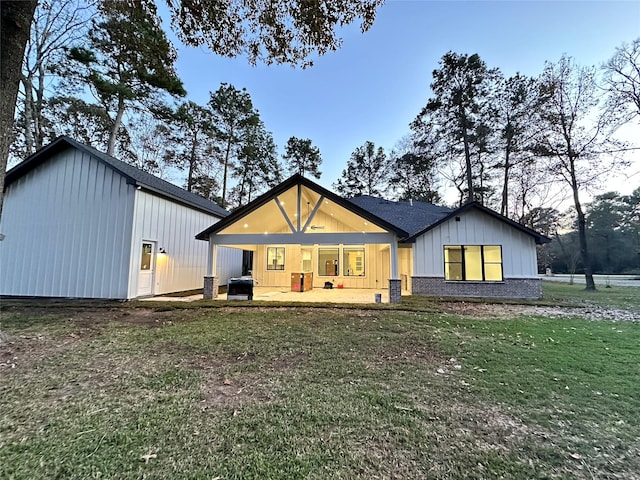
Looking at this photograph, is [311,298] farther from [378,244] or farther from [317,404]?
[317,404]

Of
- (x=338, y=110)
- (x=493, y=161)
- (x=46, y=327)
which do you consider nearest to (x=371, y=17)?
(x=46, y=327)

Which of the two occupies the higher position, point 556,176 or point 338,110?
point 338,110

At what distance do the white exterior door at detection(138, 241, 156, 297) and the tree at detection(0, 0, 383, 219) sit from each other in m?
6.61

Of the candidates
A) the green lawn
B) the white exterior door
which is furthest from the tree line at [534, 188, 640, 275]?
the white exterior door

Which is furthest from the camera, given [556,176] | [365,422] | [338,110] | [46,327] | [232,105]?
[232,105]

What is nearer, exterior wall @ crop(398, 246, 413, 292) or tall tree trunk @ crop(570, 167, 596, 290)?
exterior wall @ crop(398, 246, 413, 292)

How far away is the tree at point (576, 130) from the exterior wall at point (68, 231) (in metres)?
19.8

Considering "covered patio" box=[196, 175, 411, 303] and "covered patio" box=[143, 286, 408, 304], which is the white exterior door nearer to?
"covered patio" box=[143, 286, 408, 304]

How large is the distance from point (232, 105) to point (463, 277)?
19593mm

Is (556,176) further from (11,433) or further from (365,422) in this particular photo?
(11,433)

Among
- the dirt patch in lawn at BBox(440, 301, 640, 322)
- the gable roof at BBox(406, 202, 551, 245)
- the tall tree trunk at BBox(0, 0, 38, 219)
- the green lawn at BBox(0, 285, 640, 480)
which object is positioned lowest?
the green lawn at BBox(0, 285, 640, 480)

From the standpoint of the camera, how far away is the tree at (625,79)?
1224cm

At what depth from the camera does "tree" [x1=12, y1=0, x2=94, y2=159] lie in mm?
12148

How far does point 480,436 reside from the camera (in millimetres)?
2289
